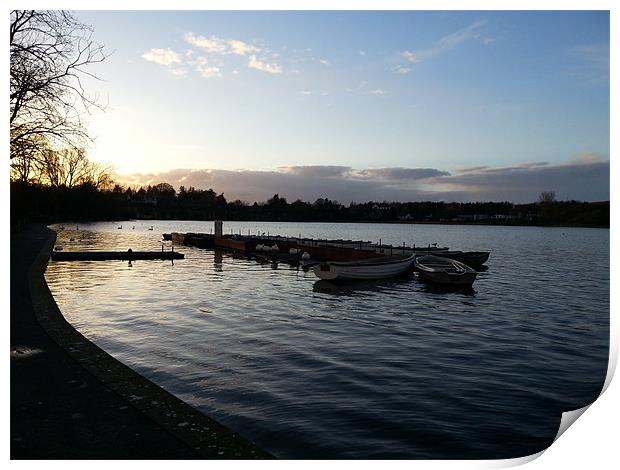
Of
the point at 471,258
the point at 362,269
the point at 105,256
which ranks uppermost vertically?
the point at 105,256

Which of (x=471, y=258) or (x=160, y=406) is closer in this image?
(x=160, y=406)

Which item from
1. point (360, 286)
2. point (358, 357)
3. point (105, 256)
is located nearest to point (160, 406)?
point (358, 357)

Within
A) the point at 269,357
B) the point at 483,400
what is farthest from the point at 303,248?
the point at 483,400

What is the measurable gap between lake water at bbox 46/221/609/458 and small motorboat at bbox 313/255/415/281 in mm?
1889

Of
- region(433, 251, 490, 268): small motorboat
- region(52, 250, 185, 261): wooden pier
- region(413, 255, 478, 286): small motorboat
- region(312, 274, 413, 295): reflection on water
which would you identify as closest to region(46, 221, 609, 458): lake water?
region(312, 274, 413, 295): reflection on water

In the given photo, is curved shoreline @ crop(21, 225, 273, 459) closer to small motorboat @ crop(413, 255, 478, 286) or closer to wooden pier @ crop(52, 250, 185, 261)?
small motorboat @ crop(413, 255, 478, 286)

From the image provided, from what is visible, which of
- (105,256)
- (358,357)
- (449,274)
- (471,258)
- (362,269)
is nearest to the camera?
(358,357)

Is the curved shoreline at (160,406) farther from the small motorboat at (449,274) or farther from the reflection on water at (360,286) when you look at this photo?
the small motorboat at (449,274)

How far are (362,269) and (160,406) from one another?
27.1 metres

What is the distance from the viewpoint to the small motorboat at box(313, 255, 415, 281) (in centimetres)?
3200

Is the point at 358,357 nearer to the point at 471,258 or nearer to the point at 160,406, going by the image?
the point at 160,406

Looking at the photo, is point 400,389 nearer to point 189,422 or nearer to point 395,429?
point 395,429

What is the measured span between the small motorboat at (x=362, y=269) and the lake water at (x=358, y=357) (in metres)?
1.89

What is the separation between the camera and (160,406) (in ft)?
22.7
